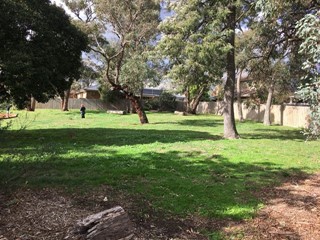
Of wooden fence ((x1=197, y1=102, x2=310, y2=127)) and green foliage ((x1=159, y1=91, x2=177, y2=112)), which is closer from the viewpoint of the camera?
wooden fence ((x1=197, y1=102, x2=310, y2=127))

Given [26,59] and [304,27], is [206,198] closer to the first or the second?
[304,27]

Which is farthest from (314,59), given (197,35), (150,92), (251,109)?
(150,92)

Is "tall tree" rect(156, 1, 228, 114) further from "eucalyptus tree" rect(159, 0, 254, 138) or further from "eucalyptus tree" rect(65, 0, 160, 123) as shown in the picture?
"eucalyptus tree" rect(65, 0, 160, 123)

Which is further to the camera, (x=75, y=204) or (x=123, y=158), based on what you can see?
(x=123, y=158)

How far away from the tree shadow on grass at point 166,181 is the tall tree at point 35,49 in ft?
11.5

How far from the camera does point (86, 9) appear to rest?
31812 mm

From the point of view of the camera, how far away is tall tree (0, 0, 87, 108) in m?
11.0

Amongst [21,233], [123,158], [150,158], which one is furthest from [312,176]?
[21,233]

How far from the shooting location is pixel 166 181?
6.75 m

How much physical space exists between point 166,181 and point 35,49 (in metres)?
7.68

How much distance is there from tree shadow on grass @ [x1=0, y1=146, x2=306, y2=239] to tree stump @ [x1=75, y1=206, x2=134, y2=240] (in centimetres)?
55

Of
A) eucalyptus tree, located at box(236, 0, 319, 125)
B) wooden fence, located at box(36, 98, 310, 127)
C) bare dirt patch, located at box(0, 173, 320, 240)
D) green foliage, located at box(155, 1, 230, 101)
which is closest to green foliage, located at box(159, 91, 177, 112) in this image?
wooden fence, located at box(36, 98, 310, 127)

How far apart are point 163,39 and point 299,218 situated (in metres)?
9.44

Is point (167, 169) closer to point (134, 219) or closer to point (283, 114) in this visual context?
point (134, 219)
